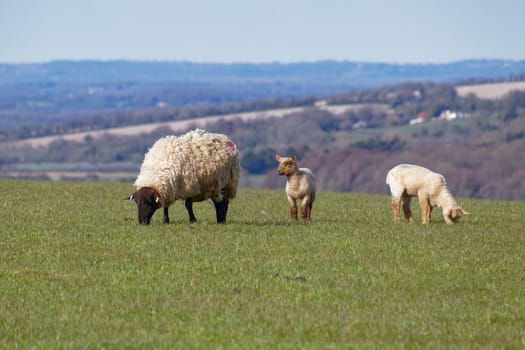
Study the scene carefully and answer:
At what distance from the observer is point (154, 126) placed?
151625mm

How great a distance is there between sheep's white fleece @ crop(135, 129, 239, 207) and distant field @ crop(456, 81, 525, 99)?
141653 mm

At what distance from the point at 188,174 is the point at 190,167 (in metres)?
0.13

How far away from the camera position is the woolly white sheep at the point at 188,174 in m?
19.1

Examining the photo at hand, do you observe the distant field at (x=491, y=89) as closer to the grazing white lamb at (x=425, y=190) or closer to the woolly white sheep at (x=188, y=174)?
the grazing white lamb at (x=425, y=190)

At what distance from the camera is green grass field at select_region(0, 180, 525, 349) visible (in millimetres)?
11266

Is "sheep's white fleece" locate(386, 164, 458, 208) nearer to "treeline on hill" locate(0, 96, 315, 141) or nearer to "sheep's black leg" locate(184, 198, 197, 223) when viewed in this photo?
"sheep's black leg" locate(184, 198, 197, 223)

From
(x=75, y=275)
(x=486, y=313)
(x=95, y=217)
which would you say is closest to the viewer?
(x=486, y=313)

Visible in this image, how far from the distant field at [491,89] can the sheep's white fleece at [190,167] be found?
14165cm

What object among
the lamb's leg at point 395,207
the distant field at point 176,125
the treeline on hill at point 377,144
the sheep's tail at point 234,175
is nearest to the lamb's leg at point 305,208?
the sheep's tail at point 234,175

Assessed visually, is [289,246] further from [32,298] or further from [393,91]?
[393,91]

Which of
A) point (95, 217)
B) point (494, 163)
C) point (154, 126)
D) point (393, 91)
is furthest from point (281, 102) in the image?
point (95, 217)

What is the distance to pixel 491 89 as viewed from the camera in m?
171

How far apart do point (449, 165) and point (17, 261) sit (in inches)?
3024

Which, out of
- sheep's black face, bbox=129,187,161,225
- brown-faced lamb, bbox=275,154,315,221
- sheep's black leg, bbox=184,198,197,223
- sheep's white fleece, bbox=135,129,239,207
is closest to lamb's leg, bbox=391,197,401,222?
brown-faced lamb, bbox=275,154,315,221
